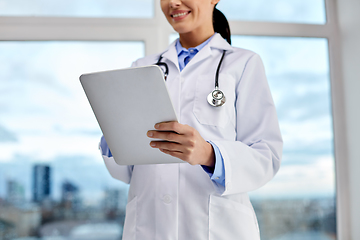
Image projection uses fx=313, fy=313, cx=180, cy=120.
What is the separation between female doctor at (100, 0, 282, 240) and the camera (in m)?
0.83

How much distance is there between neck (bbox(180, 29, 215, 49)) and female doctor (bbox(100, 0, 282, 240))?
0.05 feet

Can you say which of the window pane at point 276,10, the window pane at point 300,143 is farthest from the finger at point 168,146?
the window pane at point 276,10

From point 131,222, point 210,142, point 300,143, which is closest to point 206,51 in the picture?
point 210,142

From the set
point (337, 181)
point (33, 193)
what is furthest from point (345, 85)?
point (33, 193)

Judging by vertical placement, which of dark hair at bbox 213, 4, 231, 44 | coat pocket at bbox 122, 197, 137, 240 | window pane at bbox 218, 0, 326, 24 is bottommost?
coat pocket at bbox 122, 197, 137, 240

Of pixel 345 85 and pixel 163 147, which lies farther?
pixel 345 85

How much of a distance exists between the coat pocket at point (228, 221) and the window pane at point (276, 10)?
4.58ft

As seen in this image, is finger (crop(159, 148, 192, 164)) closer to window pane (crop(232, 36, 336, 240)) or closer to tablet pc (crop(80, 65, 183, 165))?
tablet pc (crop(80, 65, 183, 165))

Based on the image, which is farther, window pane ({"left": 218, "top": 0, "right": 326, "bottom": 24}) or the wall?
window pane ({"left": 218, "top": 0, "right": 326, "bottom": 24})

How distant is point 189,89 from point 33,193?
4.20 feet

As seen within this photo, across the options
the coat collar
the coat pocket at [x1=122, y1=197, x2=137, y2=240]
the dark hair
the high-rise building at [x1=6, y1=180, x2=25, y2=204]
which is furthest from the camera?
the high-rise building at [x1=6, y1=180, x2=25, y2=204]

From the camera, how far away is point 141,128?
74 cm

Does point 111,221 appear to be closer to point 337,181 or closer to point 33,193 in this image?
point 33,193

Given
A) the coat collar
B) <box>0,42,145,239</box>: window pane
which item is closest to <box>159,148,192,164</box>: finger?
the coat collar
